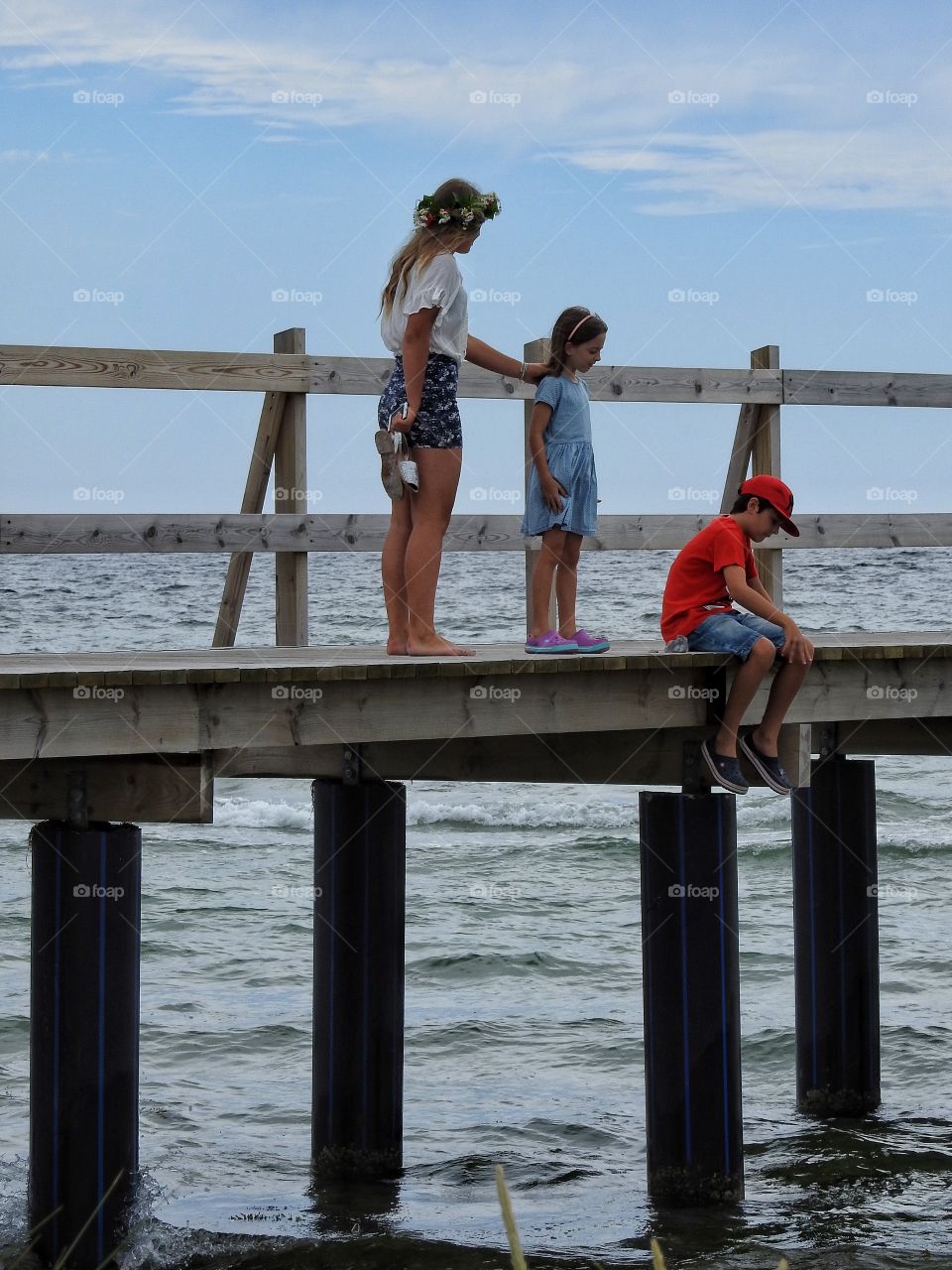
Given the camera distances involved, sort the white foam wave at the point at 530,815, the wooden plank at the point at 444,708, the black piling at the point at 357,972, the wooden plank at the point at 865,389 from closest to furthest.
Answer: the wooden plank at the point at 444,708 < the black piling at the point at 357,972 < the wooden plank at the point at 865,389 < the white foam wave at the point at 530,815

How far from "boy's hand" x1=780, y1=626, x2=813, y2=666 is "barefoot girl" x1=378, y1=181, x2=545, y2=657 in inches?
42.8

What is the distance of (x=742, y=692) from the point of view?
231 inches

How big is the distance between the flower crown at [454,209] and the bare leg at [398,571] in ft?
3.02

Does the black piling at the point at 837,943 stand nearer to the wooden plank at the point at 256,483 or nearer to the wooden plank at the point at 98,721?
the wooden plank at the point at 256,483

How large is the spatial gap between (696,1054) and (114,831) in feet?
7.30

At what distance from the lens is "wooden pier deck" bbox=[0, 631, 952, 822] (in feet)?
15.8

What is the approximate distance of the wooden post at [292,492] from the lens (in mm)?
6828

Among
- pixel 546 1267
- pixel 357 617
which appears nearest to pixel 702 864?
pixel 546 1267

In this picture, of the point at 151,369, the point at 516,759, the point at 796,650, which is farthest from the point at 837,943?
the point at 151,369

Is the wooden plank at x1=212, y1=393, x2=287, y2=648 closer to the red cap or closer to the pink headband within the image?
the pink headband

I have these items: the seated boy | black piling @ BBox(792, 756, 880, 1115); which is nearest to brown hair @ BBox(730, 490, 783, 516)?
the seated boy

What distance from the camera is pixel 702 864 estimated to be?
6.11 m

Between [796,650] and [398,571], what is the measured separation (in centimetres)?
138

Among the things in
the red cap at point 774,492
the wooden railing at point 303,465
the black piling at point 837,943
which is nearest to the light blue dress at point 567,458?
the red cap at point 774,492
